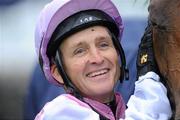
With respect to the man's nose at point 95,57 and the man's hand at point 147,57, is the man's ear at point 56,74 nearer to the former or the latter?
the man's nose at point 95,57

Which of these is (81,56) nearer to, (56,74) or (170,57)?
(56,74)

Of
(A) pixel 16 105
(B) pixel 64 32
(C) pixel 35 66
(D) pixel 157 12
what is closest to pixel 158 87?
(D) pixel 157 12

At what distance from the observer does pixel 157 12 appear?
1.66 metres

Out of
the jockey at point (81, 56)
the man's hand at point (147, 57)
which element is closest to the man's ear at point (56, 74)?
the jockey at point (81, 56)

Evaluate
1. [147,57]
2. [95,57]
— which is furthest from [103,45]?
[147,57]

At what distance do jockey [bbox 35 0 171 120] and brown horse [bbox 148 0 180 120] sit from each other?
0.39 feet

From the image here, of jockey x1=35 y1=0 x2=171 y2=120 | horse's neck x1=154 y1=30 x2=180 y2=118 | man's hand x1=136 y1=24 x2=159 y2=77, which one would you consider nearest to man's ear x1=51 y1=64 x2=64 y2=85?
jockey x1=35 y1=0 x2=171 y2=120

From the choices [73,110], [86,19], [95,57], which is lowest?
[73,110]

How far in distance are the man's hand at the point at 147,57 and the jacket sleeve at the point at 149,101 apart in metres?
0.03

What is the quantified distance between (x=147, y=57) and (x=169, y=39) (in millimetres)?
155

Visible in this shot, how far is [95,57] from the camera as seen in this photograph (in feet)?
6.05

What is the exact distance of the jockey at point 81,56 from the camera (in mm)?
1846

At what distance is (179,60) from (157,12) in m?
0.16

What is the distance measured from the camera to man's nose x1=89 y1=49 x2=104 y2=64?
1.84 m
